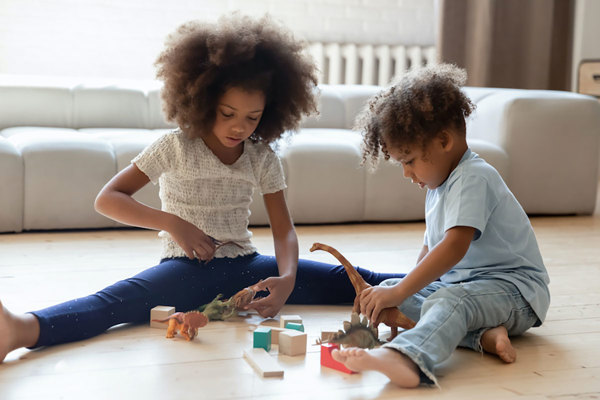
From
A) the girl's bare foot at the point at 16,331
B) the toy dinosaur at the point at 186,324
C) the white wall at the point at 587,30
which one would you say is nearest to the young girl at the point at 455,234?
the toy dinosaur at the point at 186,324

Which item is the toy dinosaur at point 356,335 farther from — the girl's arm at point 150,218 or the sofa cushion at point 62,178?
the sofa cushion at point 62,178

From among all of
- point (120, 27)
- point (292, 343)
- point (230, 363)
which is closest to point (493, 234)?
point (292, 343)

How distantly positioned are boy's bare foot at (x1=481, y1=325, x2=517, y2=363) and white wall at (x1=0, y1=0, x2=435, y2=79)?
3077mm

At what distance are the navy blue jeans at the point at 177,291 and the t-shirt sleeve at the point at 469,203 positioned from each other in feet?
1.42

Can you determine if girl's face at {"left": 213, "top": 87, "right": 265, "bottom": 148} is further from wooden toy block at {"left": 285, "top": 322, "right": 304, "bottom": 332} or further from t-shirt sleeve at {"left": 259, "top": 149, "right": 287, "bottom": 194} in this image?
wooden toy block at {"left": 285, "top": 322, "right": 304, "bottom": 332}

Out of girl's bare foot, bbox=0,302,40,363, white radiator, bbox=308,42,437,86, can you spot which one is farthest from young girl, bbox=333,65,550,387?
white radiator, bbox=308,42,437,86

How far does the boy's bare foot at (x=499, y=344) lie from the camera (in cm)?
129

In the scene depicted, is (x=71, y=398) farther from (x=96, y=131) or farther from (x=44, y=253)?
(x=96, y=131)

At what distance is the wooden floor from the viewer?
1.13 m

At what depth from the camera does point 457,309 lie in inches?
50.9

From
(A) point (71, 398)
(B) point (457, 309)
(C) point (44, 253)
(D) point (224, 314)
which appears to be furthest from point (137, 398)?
(C) point (44, 253)

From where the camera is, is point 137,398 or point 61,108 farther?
point 61,108

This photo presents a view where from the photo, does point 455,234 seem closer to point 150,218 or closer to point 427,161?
point 427,161

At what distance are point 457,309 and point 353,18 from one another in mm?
3506
